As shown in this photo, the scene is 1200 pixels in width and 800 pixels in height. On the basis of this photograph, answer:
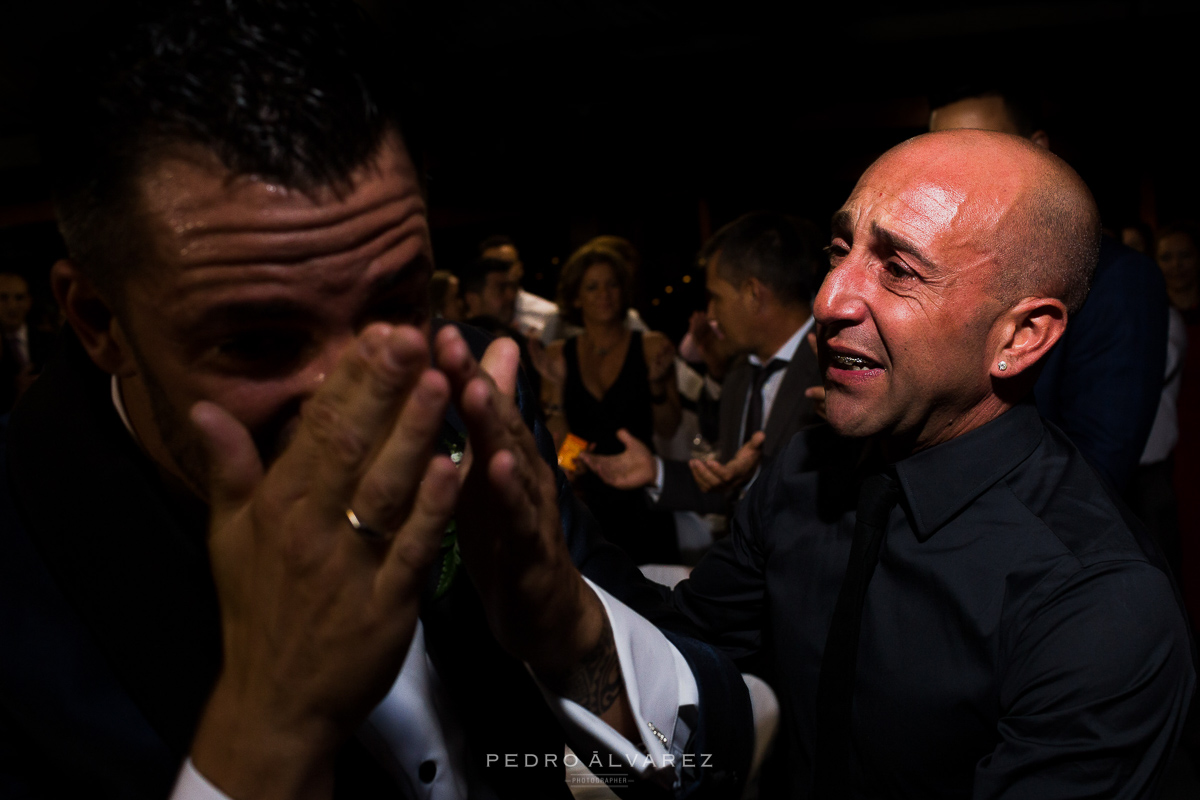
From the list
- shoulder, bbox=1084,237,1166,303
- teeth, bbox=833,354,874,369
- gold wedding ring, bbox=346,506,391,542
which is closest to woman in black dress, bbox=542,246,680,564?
shoulder, bbox=1084,237,1166,303

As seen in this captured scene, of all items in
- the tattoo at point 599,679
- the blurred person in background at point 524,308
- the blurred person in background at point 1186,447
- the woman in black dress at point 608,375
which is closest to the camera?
the tattoo at point 599,679

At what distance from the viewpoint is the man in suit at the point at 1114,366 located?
2107 millimetres

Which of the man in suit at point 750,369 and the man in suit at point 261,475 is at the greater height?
the man in suit at point 261,475

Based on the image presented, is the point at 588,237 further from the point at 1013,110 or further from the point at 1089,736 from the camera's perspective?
the point at 1089,736

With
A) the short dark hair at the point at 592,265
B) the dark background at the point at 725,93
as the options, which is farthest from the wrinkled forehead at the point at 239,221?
the dark background at the point at 725,93

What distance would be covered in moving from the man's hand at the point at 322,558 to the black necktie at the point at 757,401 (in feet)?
7.57

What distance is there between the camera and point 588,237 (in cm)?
953

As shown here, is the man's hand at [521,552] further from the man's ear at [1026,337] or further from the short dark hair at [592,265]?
the short dark hair at [592,265]

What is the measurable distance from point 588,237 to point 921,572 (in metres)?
8.61

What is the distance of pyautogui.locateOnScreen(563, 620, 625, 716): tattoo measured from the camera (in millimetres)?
971

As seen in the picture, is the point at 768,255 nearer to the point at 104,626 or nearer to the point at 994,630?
the point at 994,630

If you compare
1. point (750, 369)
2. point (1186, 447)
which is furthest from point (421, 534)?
point (1186, 447)

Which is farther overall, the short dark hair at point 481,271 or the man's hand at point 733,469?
the short dark hair at point 481,271

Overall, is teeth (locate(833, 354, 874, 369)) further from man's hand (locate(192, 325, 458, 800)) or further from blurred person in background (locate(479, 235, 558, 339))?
blurred person in background (locate(479, 235, 558, 339))
